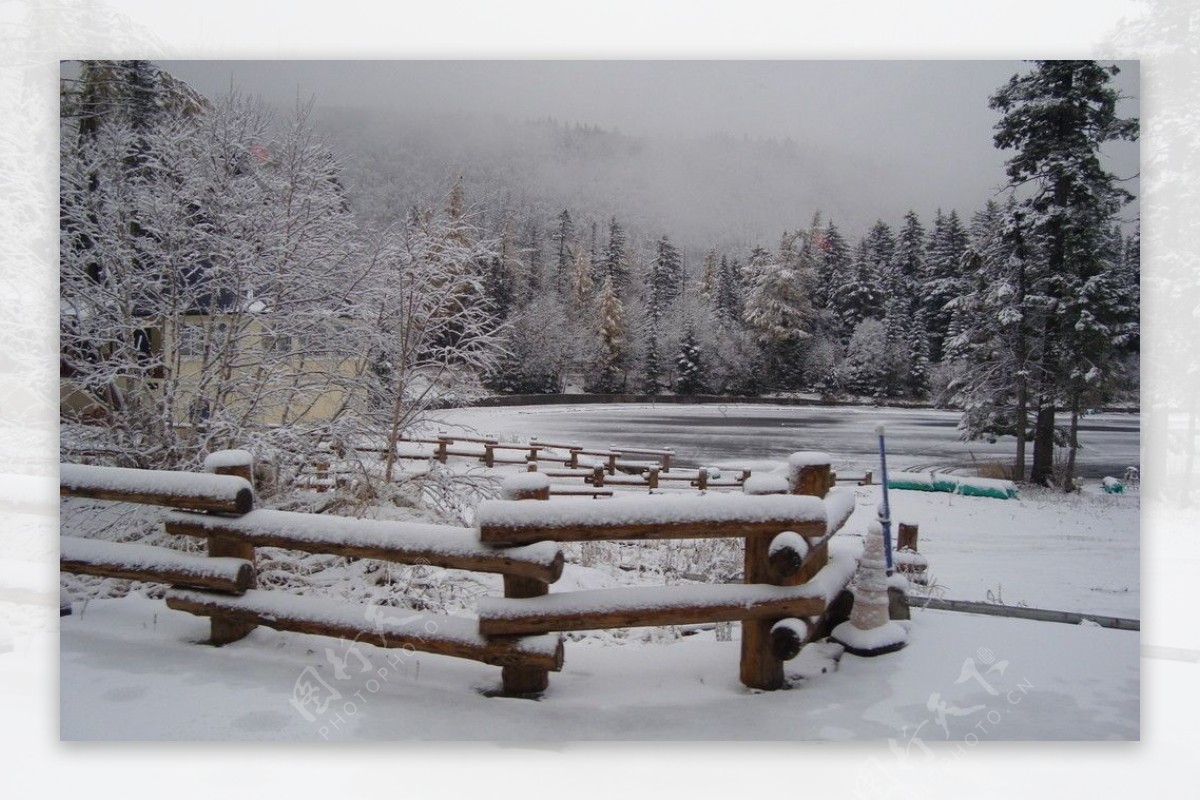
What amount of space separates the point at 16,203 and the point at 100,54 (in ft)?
2.86

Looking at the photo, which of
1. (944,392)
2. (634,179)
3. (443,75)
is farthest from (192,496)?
(944,392)

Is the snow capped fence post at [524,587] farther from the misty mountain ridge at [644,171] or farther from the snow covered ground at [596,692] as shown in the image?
the misty mountain ridge at [644,171]

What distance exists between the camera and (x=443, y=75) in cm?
338

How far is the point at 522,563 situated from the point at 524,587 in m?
0.15

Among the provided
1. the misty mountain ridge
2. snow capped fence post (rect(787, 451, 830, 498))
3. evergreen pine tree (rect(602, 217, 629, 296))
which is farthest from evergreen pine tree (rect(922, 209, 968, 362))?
evergreen pine tree (rect(602, 217, 629, 296))

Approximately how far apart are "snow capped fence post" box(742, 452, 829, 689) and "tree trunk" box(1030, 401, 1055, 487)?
1.65 metres

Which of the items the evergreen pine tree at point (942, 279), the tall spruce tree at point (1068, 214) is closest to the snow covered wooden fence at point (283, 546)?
the evergreen pine tree at point (942, 279)

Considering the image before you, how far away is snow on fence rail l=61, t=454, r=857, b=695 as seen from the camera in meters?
2.24

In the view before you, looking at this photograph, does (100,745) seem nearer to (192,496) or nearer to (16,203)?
(192,496)

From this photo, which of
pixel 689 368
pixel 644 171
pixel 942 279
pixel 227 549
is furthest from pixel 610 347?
pixel 227 549

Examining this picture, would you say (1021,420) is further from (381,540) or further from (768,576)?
(381,540)

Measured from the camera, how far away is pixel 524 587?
2.30 m

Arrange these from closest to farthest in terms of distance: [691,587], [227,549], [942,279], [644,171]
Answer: [691,587]
[227,549]
[942,279]
[644,171]

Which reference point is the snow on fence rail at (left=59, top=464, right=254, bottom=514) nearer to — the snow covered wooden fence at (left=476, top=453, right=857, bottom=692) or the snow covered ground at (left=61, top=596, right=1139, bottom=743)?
the snow covered ground at (left=61, top=596, right=1139, bottom=743)
